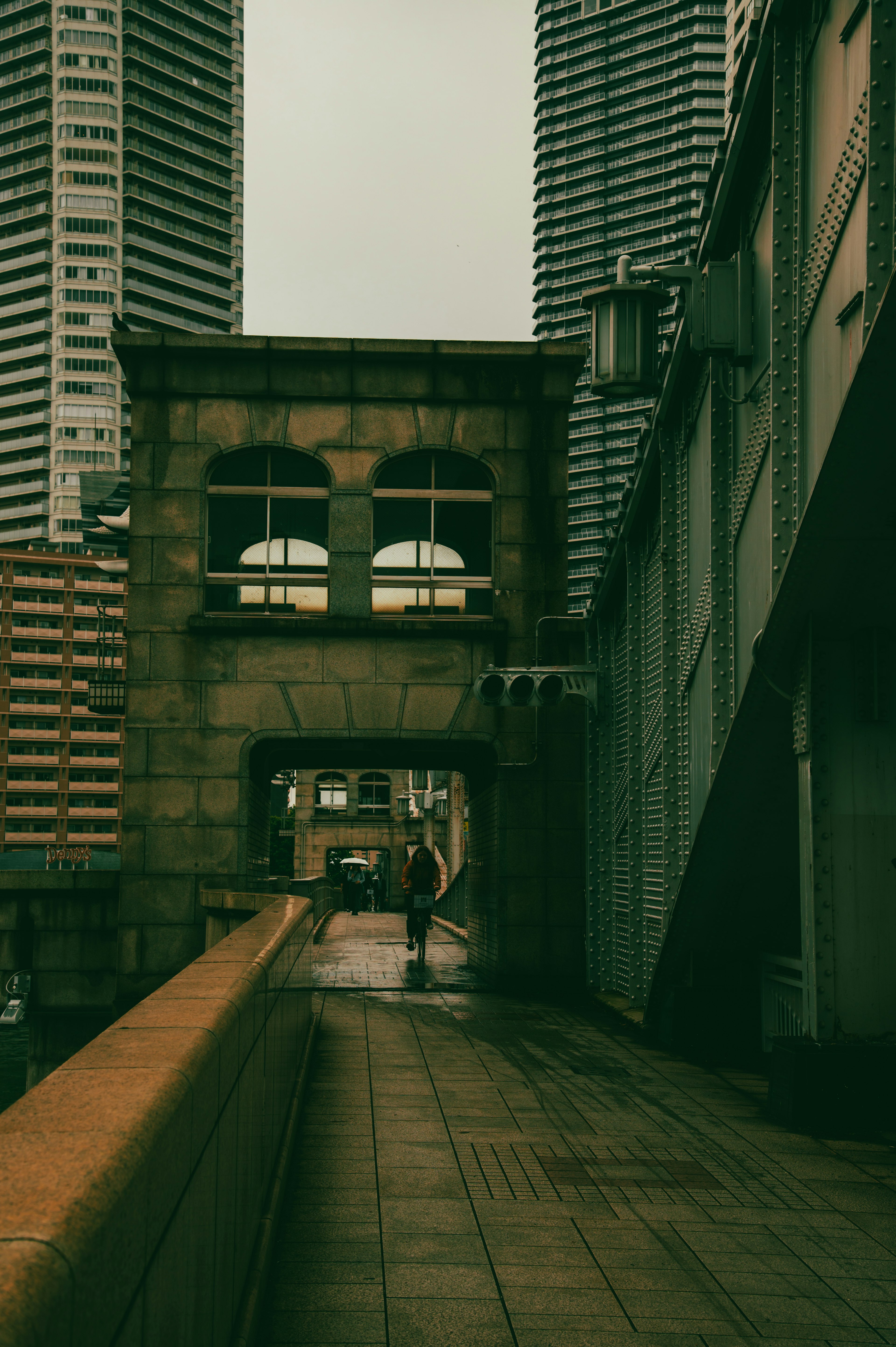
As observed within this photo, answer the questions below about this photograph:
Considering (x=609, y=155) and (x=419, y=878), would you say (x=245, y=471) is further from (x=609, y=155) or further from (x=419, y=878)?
(x=609, y=155)

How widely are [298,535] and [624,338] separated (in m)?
8.74

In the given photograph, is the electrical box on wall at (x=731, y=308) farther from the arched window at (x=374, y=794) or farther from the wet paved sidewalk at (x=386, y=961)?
the arched window at (x=374, y=794)

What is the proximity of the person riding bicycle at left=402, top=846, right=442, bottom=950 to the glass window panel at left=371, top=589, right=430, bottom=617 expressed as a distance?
448cm

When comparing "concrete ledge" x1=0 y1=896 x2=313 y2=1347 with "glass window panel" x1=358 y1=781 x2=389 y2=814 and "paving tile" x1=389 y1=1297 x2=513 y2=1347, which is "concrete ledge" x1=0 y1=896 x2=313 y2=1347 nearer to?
"paving tile" x1=389 y1=1297 x2=513 y2=1347

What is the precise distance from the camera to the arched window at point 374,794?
63562 millimetres

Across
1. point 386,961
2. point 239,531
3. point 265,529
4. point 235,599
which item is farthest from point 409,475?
point 386,961

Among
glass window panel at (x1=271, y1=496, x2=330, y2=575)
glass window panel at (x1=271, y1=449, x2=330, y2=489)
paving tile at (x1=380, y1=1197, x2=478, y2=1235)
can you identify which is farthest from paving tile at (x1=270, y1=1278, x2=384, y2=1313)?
glass window panel at (x1=271, y1=449, x2=330, y2=489)

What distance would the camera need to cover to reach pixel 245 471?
1686 cm

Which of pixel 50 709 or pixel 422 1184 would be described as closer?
pixel 422 1184

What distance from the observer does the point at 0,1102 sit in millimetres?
25469

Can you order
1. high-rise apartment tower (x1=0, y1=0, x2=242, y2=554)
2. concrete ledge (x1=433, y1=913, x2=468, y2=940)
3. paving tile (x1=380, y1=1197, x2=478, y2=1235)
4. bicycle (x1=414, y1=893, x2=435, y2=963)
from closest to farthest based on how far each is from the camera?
1. paving tile (x1=380, y1=1197, x2=478, y2=1235)
2. bicycle (x1=414, y1=893, x2=435, y2=963)
3. concrete ledge (x1=433, y1=913, x2=468, y2=940)
4. high-rise apartment tower (x1=0, y1=0, x2=242, y2=554)

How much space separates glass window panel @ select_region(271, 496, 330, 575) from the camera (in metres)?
16.9

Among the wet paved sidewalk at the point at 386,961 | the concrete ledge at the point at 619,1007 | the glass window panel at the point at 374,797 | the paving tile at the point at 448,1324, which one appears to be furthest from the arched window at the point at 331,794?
the paving tile at the point at 448,1324

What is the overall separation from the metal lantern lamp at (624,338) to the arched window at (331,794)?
181 feet
